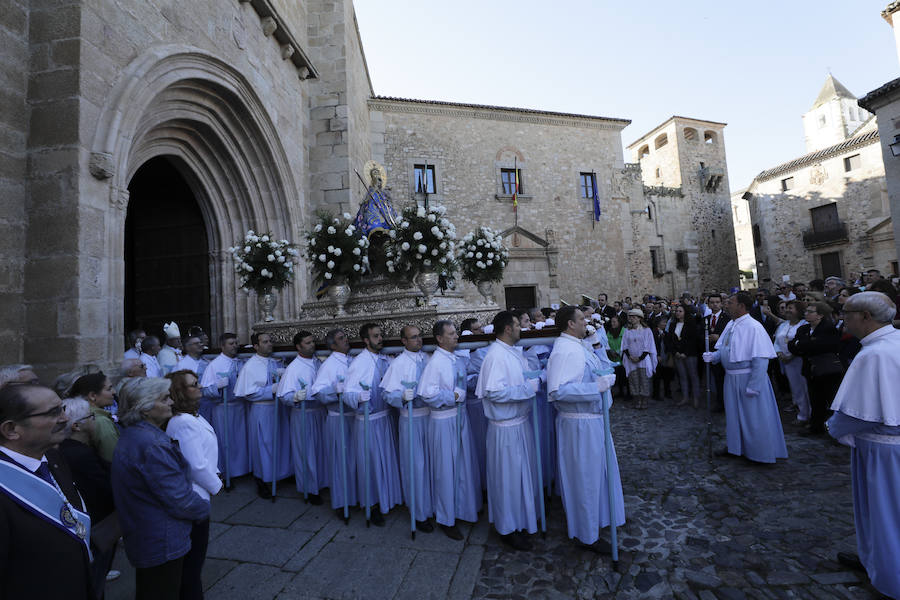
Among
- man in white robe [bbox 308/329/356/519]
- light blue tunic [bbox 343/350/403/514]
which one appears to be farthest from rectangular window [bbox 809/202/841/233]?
man in white robe [bbox 308/329/356/519]

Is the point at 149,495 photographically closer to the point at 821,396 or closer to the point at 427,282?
the point at 427,282

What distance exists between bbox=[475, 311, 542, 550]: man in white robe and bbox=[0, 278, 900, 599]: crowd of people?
2cm

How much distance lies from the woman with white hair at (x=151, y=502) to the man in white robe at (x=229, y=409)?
11.0 feet

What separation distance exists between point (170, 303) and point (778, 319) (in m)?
11.4

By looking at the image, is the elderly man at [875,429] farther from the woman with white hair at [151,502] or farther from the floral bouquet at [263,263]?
the floral bouquet at [263,263]

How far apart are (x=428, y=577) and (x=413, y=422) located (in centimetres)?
135

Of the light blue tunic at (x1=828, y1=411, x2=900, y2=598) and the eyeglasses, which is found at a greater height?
the eyeglasses

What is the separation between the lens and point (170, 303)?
993cm

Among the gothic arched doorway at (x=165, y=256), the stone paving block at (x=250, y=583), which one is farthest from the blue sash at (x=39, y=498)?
the gothic arched doorway at (x=165, y=256)

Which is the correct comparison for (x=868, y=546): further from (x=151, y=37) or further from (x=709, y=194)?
(x=709, y=194)

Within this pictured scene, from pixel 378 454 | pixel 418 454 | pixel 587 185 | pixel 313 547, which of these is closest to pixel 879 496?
pixel 418 454

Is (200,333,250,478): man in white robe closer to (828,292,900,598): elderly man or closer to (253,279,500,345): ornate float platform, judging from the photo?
(253,279,500,345): ornate float platform

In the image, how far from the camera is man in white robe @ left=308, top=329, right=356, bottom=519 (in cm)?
449

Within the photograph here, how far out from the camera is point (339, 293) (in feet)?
23.0
